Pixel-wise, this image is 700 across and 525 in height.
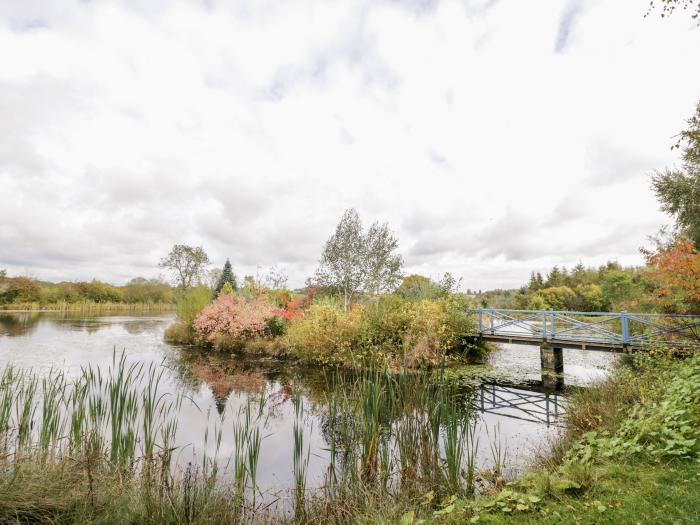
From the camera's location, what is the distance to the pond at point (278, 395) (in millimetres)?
4363

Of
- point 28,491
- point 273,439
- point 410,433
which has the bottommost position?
point 273,439

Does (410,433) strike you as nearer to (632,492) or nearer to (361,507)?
(361,507)

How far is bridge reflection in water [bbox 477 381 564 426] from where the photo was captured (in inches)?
242

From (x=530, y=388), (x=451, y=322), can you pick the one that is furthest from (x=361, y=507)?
(x=451, y=322)

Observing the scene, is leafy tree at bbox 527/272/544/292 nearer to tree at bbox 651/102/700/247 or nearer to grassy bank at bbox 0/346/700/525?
tree at bbox 651/102/700/247

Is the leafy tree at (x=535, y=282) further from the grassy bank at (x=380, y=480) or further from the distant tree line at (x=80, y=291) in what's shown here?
the distant tree line at (x=80, y=291)

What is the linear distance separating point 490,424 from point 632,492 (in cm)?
345

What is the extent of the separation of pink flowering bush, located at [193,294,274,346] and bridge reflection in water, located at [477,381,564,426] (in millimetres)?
9104

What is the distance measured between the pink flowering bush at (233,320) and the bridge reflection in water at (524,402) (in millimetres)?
9104

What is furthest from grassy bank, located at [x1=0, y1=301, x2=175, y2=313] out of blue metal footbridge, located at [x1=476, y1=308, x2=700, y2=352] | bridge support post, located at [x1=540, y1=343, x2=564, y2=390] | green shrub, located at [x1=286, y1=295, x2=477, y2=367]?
bridge support post, located at [x1=540, y1=343, x2=564, y2=390]

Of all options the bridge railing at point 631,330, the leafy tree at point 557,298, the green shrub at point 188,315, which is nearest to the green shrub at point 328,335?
the bridge railing at point 631,330

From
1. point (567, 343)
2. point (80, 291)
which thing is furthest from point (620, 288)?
point (80, 291)

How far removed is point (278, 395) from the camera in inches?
293

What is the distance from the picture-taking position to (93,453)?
3.15 meters
